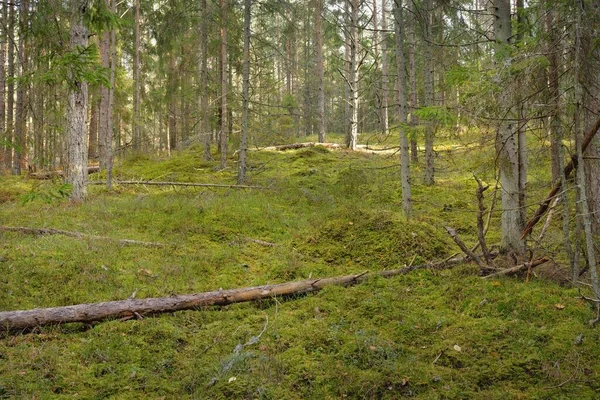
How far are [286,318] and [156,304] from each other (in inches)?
69.1

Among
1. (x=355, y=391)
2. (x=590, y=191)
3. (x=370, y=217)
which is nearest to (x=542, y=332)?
(x=355, y=391)

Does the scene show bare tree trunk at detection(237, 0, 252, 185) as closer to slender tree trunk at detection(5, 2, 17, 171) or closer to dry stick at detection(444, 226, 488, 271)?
slender tree trunk at detection(5, 2, 17, 171)

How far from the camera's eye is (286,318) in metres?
5.42

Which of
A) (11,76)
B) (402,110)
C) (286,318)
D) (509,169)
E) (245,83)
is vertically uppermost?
(245,83)

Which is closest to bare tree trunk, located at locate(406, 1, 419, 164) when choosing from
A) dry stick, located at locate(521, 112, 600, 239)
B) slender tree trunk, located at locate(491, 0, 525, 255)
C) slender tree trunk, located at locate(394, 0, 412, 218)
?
slender tree trunk, located at locate(394, 0, 412, 218)

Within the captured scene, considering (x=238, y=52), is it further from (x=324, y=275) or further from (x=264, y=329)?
(x=264, y=329)

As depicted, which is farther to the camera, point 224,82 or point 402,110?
point 224,82

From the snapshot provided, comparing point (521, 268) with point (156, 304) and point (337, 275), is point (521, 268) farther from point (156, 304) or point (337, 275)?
point (156, 304)

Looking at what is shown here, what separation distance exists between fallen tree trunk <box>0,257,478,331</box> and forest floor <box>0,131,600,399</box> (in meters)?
0.12

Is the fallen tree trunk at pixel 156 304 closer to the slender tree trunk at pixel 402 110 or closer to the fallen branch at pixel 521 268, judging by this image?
the fallen branch at pixel 521 268

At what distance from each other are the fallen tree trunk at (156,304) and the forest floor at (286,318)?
0.12 metres

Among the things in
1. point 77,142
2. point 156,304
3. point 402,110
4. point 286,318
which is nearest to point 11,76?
point 77,142

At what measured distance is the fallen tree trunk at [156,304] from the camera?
5.06m

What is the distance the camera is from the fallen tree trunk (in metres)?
5.06
